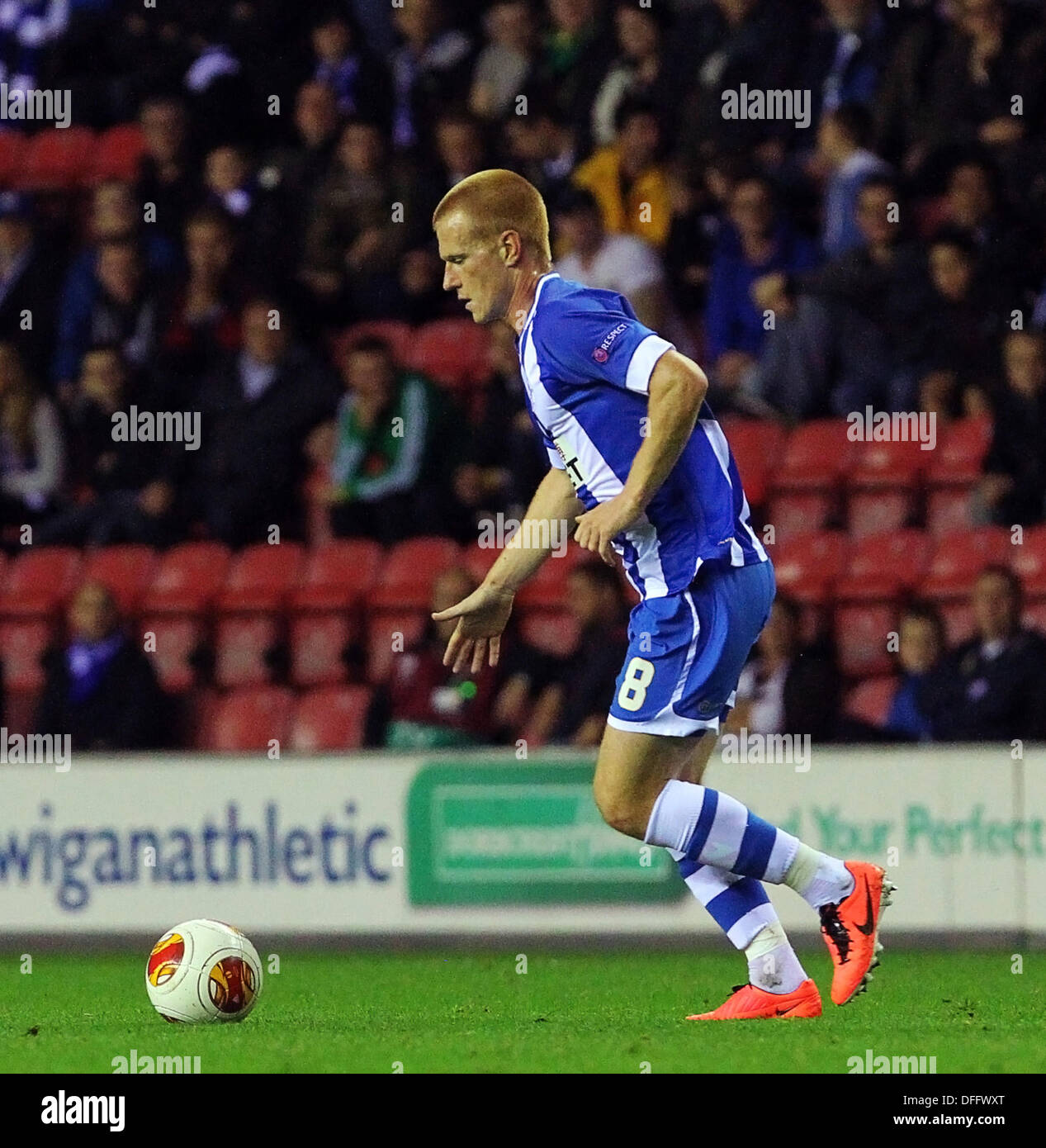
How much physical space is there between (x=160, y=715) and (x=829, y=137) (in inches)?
188

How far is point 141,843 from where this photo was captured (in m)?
10.4

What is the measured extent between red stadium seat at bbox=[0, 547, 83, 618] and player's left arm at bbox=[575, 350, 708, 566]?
7637 mm

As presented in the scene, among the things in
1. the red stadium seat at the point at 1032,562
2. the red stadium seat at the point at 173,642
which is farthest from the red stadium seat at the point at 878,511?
the red stadium seat at the point at 173,642

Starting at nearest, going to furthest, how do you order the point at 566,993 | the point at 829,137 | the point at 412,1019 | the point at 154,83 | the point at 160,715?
1. the point at 412,1019
2. the point at 566,993
3. the point at 160,715
4. the point at 829,137
5. the point at 154,83

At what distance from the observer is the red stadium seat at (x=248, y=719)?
11891mm

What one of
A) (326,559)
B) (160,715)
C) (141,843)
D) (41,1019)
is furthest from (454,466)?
(41,1019)

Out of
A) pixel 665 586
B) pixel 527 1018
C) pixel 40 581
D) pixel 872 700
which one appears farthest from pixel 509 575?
pixel 40 581

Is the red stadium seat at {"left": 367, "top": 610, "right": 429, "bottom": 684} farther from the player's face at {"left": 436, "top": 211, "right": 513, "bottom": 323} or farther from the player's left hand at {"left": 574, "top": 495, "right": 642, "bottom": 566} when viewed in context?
the player's left hand at {"left": 574, "top": 495, "right": 642, "bottom": 566}

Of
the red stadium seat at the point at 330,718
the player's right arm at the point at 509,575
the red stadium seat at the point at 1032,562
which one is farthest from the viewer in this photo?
the red stadium seat at the point at 330,718

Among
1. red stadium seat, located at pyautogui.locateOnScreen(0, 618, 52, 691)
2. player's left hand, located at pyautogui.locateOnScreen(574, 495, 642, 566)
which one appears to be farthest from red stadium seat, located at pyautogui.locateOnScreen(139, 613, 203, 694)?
player's left hand, located at pyautogui.locateOnScreen(574, 495, 642, 566)

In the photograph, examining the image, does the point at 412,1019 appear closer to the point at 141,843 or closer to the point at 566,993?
the point at 566,993

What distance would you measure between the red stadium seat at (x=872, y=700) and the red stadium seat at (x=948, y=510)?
923 millimetres

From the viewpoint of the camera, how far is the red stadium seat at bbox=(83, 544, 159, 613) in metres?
12.7

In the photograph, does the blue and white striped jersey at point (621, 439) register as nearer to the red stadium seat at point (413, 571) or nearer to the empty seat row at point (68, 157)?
the red stadium seat at point (413, 571)
